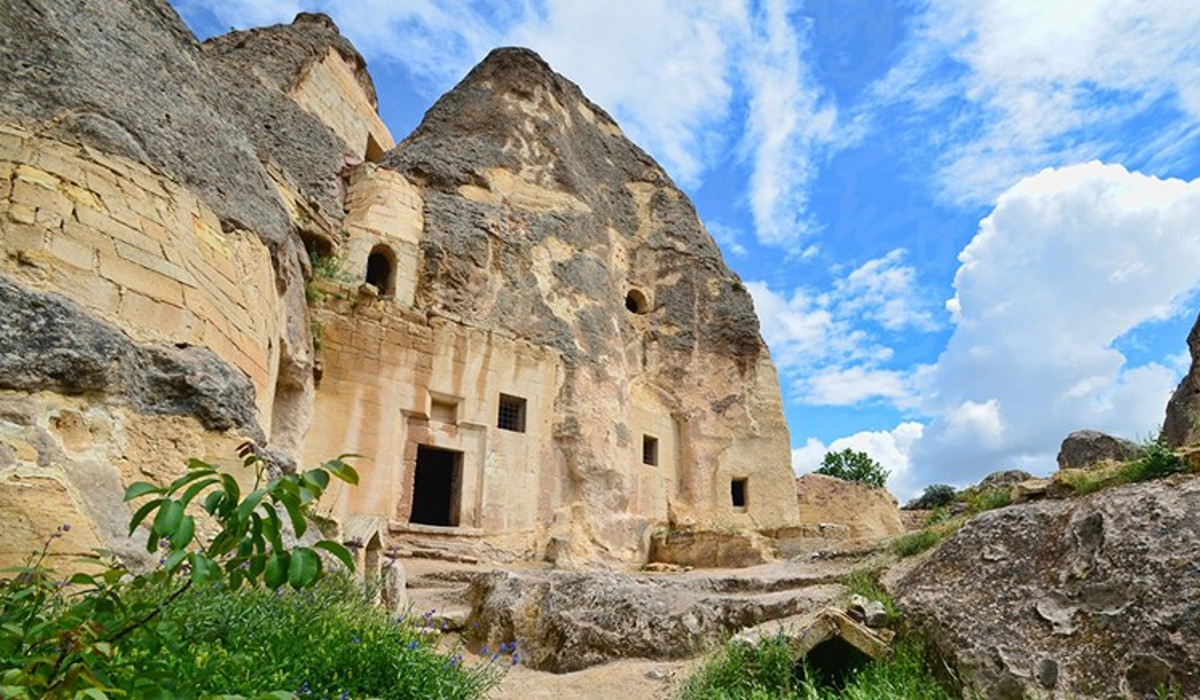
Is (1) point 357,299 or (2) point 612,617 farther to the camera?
(1) point 357,299

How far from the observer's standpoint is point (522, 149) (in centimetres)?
1831

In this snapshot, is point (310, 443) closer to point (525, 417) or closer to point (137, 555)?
point (525, 417)

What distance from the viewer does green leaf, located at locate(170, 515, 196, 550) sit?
5.15 ft

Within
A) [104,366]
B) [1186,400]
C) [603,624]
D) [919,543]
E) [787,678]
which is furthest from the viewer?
[1186,400]

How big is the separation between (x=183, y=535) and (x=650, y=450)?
16502mm

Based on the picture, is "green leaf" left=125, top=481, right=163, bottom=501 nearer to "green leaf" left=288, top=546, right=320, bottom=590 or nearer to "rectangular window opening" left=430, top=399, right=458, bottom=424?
"green leaf" left=288, top=546, right=320, bottom=590

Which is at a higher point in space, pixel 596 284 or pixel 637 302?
pixel 637 302

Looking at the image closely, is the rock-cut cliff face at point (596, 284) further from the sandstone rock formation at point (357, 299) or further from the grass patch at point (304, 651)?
the grass patch at point (304, 651)

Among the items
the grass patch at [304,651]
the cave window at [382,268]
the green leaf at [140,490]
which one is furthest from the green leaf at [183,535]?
the cave window at [382,268]

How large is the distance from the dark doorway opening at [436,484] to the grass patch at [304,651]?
9.13 metres

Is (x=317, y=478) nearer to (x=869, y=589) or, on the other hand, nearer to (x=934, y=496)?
(x=869, y=589)

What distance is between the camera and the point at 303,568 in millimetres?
1632

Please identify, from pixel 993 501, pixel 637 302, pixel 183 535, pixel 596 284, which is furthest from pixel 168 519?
pixel 637 302

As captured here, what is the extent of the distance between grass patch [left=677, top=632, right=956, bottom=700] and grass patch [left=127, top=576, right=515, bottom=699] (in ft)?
4.73
